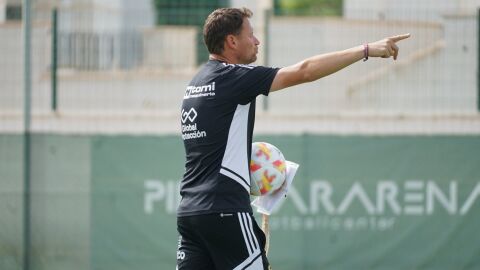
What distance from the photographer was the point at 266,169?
18.7ft

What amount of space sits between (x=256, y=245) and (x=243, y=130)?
0.67 meters

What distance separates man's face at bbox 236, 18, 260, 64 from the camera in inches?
221

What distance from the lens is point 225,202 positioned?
548 centimetres

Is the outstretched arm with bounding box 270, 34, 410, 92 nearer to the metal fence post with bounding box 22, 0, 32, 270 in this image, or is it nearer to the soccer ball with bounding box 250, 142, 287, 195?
the soccer ball with bounding box 250, 142, 287, 195

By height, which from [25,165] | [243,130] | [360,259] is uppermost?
[243,130]

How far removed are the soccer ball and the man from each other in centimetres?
15

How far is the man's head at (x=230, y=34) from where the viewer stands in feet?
18.3

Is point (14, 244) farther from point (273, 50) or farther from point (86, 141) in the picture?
point (273, 50)

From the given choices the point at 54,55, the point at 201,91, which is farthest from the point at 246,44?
the point at 54,55

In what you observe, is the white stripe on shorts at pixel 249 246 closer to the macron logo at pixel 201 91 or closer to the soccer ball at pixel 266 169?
the soccer ball at pixel 266 169

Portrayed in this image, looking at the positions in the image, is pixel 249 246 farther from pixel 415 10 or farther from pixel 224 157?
pixel 415 10

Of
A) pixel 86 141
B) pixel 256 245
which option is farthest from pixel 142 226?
pixel 256 245

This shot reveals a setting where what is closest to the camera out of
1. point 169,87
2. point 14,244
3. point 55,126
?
point 14,244

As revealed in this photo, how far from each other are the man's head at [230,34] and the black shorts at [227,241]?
0.96 meters
